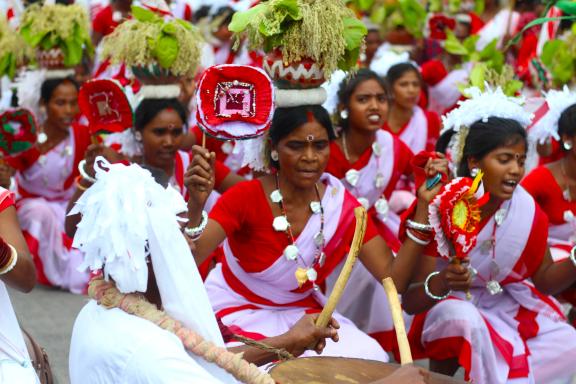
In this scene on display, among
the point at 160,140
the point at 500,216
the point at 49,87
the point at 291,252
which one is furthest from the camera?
the point at 49,87

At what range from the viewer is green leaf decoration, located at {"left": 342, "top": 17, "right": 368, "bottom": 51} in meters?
4.81

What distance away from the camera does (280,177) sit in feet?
16.0

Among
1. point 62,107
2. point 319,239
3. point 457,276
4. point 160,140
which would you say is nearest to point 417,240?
point 457,276

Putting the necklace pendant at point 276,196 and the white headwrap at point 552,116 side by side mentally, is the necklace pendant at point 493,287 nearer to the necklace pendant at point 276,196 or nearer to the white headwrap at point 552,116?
the white headwrap at point 552,116

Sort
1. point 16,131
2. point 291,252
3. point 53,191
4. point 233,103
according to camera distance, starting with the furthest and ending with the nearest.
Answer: point 53,191, point 16,131, point 291,252, point 233,103

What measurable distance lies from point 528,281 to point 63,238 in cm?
365

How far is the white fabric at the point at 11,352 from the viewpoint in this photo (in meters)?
3.54

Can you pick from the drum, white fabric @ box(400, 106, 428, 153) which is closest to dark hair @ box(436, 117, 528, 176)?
the drum

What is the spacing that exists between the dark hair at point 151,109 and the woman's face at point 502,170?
2.07 meters

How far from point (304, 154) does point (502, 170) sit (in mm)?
955

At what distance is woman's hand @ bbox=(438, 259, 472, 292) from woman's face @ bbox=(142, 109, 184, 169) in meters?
2.07

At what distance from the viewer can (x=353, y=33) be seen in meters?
4.80

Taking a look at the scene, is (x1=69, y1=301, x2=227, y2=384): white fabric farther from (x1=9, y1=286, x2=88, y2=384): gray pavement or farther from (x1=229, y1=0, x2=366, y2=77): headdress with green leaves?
(x1=9, y1=286, x2=88, y2=384): gray pavement

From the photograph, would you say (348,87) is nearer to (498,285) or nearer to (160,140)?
(160,140)
